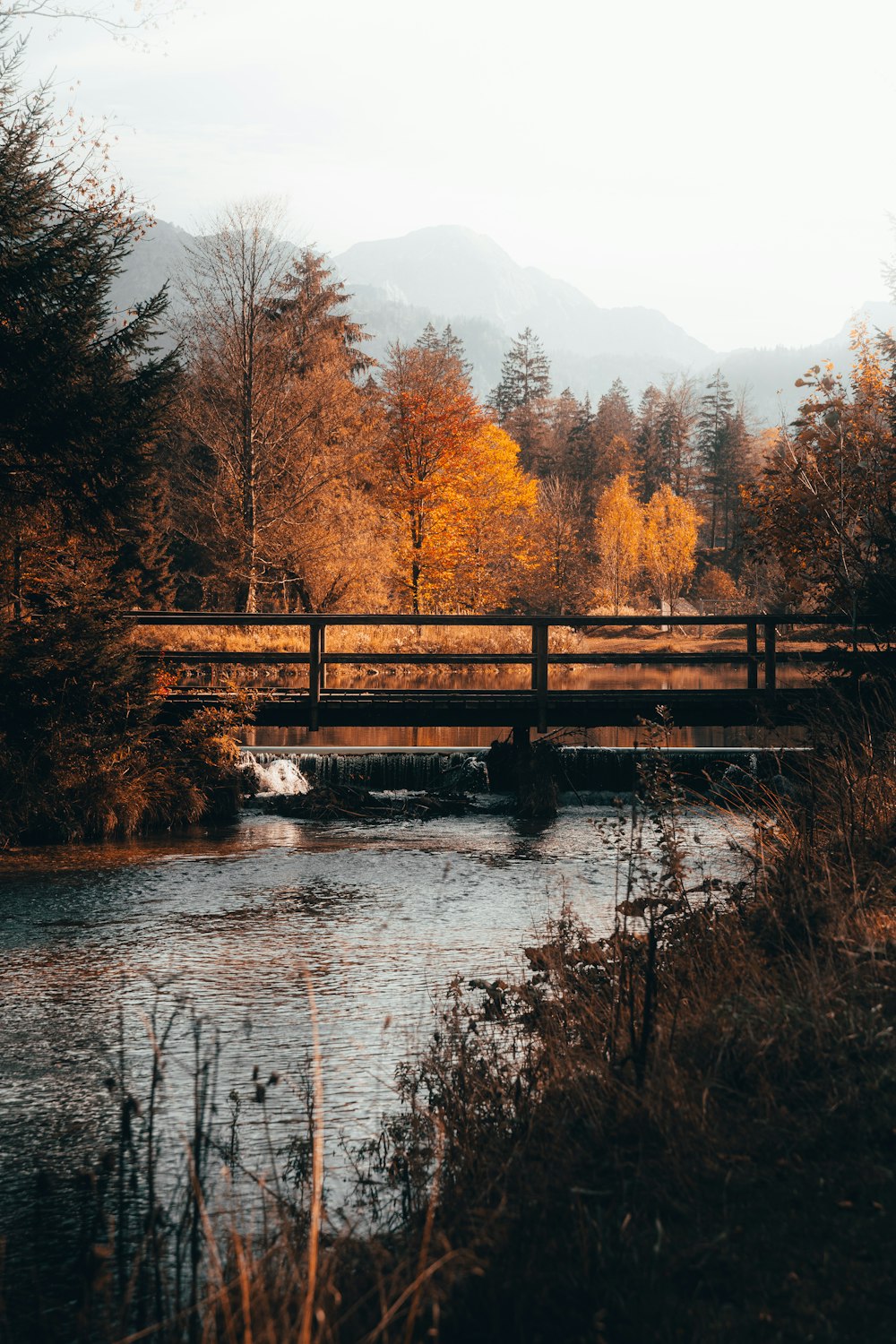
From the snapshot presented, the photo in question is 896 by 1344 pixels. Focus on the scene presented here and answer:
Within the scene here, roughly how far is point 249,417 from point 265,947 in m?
24.0

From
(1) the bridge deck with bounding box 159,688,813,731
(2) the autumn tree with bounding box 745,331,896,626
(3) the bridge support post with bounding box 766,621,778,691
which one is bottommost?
(1) the bridge deck with bounding box 159,688,813,731

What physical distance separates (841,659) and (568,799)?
14.3 ft

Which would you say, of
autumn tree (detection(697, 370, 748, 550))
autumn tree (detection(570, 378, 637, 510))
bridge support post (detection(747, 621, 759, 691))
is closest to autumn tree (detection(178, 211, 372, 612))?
bridge support post (detection(747, 621, 759, 691))

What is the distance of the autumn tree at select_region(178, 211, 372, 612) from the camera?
3081 cm

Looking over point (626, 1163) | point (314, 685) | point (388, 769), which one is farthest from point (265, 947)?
point (388, 769)

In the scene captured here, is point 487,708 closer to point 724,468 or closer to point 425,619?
point 425,619

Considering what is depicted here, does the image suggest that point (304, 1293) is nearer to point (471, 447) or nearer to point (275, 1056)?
point (275, 1056)

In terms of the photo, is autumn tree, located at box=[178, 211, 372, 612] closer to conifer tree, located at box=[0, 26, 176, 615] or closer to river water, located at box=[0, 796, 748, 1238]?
conifer tree, located at box=[0, 26, 176, 615]

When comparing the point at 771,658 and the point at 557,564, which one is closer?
the point at 771,658

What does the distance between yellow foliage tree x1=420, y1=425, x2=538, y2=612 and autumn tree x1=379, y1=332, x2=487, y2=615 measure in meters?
0.31

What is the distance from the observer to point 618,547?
58281 millimetres

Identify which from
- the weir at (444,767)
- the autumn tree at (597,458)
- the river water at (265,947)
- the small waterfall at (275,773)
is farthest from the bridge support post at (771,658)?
the autumn tree at (597,458)

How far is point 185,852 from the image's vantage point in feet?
39.6

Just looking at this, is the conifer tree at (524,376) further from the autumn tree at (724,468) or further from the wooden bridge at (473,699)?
the wooden bridge at (473,699)
